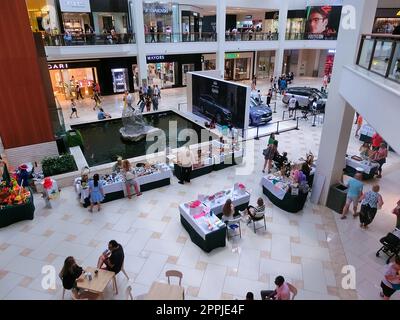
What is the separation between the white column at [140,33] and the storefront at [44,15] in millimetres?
5092

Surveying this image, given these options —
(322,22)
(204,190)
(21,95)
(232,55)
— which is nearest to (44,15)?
(21,95)

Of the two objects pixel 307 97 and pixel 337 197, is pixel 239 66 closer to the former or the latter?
pixel 307 97

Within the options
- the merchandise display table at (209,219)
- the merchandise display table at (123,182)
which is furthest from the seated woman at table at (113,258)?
the merchandise display table at (123,182)

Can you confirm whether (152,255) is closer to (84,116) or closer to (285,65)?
(84,116)

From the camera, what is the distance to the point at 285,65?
1319 inches

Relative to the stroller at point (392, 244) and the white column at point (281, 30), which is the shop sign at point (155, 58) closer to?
the white column at point (281, 30)

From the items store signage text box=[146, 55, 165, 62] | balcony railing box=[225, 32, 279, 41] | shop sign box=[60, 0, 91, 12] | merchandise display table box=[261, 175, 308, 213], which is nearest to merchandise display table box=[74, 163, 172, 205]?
merchandise display table box=[261, 175, 308, 213]

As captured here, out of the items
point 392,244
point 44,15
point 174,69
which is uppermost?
point 44,15

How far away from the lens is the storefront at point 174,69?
86.8 feet

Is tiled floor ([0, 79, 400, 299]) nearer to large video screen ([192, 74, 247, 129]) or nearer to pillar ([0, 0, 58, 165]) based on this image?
pillar ([0, 0, 58, 165])

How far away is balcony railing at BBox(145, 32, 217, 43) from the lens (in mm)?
20828

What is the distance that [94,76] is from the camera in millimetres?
23016

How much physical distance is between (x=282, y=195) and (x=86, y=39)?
52.3ft

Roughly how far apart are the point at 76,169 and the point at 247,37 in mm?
20227
